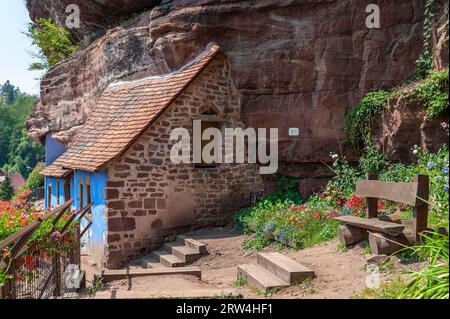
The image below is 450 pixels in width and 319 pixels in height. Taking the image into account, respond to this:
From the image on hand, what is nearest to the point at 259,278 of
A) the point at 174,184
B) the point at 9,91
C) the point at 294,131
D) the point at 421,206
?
the point at 421,206

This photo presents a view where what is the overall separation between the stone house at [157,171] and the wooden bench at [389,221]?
473 cm

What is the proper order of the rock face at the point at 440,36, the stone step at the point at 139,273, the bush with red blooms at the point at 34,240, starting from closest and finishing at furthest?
the bush with red blooms at the point at 34,240, the stone step at the point at 139,273, the rock face at the point at 440,36

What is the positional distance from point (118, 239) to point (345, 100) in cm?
618

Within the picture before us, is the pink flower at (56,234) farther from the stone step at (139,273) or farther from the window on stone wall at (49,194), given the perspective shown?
the window on stone wall at (49,194)

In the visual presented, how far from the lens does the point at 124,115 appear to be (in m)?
11.7

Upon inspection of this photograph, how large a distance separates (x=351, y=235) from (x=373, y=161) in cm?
361

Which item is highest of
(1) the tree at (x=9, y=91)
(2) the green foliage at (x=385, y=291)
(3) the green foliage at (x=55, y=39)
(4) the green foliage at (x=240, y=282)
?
(1) the tree at (x=9, y=91)

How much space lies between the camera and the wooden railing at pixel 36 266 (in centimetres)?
448

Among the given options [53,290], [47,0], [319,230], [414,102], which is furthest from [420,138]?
[47,0]

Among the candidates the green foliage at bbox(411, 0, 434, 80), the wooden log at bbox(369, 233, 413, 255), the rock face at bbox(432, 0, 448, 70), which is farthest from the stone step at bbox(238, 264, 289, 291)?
the green foliage at bbox(411, 0, 434, 80)

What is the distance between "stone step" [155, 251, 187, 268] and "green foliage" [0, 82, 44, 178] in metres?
42.9

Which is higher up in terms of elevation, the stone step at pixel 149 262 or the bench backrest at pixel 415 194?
the bench backrest at pixel 415 194

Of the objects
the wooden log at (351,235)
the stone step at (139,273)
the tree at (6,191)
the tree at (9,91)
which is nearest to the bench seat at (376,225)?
the wooden log at (351,235)

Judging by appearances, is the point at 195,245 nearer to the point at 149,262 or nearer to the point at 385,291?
the point at 149,262
